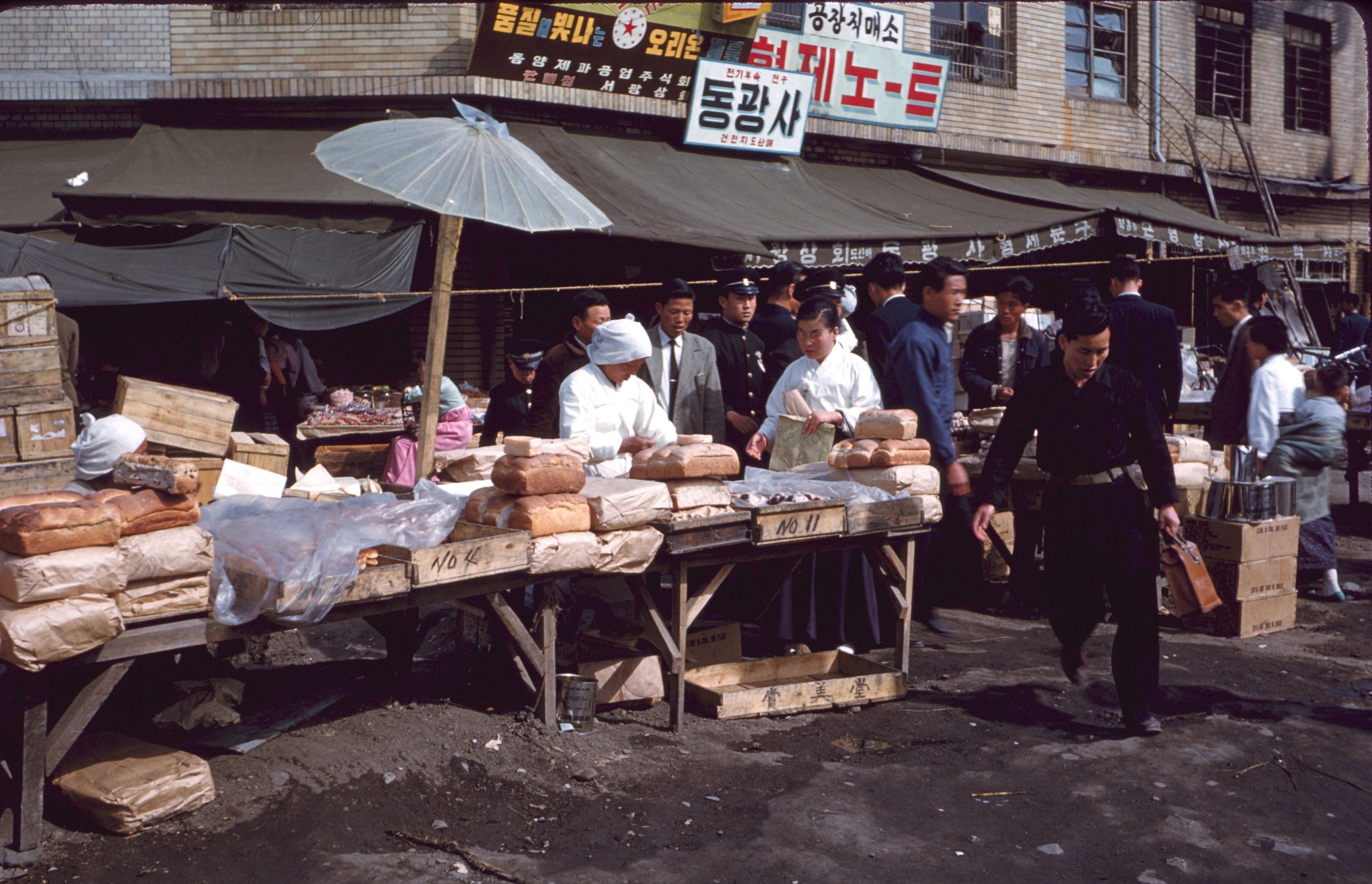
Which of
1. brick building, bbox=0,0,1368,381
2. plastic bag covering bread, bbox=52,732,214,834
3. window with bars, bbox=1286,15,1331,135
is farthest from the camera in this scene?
window with bars, bbox=1286,15,1331,135

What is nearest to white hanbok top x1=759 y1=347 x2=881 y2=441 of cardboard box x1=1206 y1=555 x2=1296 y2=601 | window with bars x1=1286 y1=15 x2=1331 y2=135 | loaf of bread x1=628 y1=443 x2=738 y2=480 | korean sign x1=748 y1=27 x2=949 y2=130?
loaf of bread x1=628 y1=443 x2=738 y2=480

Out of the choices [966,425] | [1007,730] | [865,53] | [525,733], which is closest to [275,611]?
[525,733]

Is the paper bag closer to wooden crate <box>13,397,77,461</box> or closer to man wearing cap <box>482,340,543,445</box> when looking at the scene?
man wearing cap <box>482,340,543,445</box>

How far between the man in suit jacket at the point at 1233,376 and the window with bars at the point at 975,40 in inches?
348

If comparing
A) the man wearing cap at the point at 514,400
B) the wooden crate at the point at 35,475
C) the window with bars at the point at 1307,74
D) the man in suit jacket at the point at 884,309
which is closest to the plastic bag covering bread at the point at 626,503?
the man wearing cap at the point at 514,400

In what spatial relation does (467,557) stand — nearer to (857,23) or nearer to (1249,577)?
(1249,577)

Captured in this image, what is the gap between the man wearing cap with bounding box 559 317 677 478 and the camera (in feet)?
19.3

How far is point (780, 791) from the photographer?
4.89 m

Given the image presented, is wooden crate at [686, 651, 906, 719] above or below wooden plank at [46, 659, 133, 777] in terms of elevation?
below

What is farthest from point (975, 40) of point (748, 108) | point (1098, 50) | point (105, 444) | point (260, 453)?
point (105, 444)

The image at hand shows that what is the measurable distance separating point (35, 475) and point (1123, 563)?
7.13 m

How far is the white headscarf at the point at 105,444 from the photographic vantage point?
4.98 metres

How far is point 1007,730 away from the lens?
5.75 metres

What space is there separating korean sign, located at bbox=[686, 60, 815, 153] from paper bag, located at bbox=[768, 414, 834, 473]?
7.90 m
